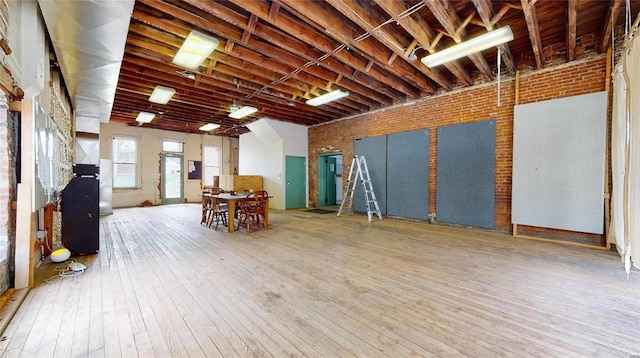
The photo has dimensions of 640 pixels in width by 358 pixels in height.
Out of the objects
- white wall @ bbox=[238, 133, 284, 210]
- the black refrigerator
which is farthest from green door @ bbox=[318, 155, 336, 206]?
→ the black refrigerator

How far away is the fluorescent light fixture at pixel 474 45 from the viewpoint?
3.31 meters

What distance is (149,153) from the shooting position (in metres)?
10.3

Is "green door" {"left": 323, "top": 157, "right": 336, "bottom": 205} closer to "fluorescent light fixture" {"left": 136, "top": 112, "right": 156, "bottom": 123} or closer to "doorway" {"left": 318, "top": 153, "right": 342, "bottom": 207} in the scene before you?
"doorway" {"left": 318, "top": 153, "right": 342, "bottom": 207}

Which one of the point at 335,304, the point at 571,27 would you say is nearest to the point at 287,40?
the point at 335,304

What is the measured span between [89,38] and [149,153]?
28.3 ft

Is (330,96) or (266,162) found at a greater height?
(330,96)

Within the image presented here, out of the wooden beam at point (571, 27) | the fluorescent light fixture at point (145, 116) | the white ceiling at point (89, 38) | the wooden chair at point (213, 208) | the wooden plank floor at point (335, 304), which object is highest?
the wooden beam at point (571, 27)

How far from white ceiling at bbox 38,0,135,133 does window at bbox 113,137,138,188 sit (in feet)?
18.9

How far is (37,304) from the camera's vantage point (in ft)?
7.63

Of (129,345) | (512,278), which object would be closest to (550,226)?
(512,278)

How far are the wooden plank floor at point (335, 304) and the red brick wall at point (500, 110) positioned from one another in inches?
49.2

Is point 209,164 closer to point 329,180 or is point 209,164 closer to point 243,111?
point 243,111

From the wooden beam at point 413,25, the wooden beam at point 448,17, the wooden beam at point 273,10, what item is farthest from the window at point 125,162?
the wooden beam at point 448,17

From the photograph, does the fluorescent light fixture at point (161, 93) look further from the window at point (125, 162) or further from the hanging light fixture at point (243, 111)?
the window at point (125, 162)
